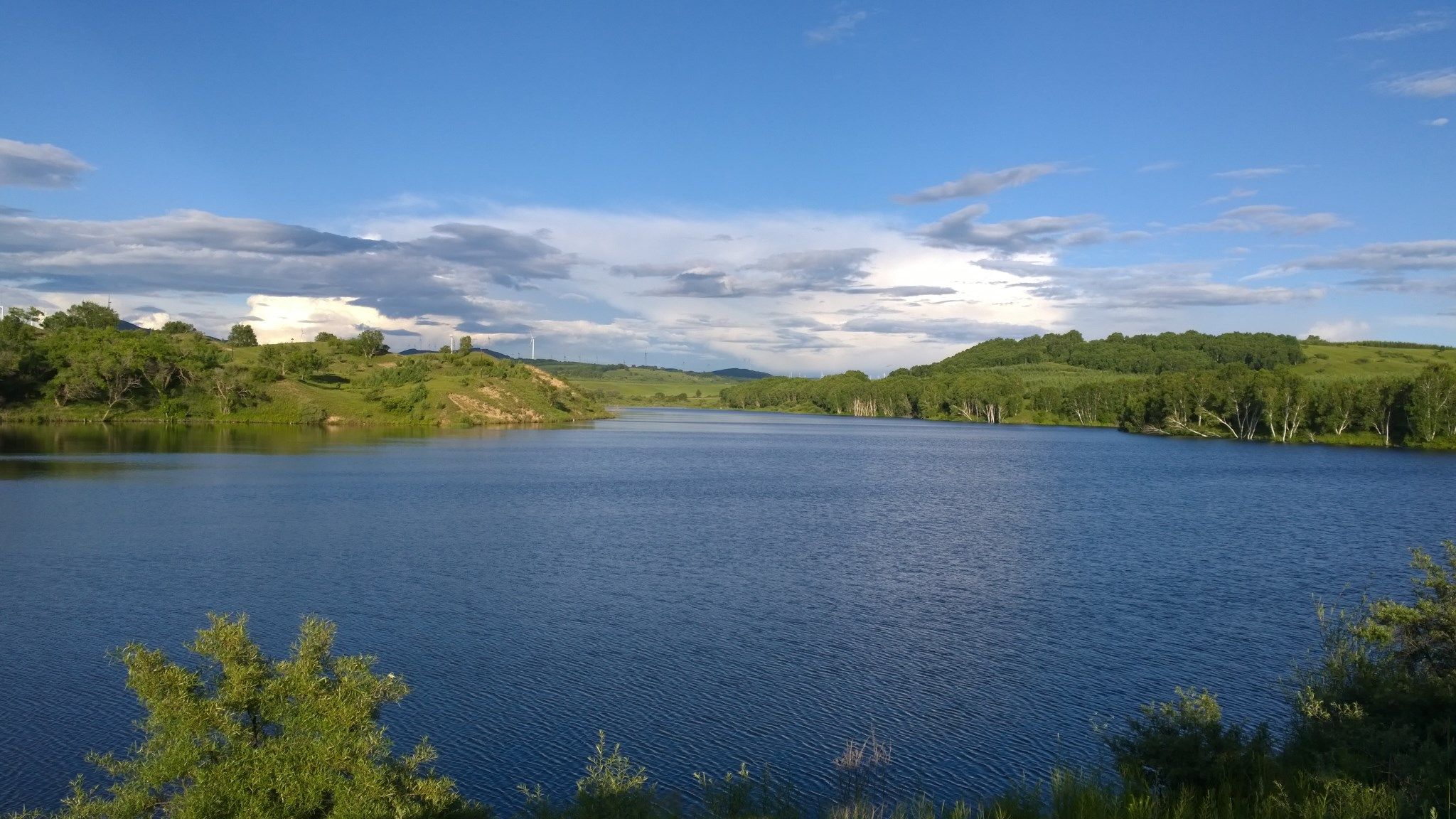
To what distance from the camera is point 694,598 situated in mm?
27547

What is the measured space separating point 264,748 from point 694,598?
17413 millimetres

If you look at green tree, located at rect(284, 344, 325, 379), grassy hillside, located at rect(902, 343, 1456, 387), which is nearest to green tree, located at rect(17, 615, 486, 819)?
green tree, located at rect(284, 344, 325, 379)

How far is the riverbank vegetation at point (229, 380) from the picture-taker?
4045 inches

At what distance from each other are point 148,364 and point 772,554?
98355 millimetres

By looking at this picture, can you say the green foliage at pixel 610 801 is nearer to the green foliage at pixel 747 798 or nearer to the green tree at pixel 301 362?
the green foliage at pixel 747 798

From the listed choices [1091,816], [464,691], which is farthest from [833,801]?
[464,691]

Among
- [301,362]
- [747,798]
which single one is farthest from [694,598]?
[301,362]

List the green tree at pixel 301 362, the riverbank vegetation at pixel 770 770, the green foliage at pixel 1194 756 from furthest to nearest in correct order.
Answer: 1. the green tree at pixel 301 362
2. the green foliage at pixel 1194 756
3. the riverbank vegetation at pixel 770 770

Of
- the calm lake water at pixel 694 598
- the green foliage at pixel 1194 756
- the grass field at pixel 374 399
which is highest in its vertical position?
the grass field at pixel 374 399

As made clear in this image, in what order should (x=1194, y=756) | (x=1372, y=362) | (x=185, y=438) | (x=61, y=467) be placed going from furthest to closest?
(x=1372, y=362)
(x=185, y=438)
(x=61, y=467)
(x=1194, y=756)

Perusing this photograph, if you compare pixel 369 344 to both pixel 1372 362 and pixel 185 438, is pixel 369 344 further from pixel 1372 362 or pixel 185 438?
pixel 1372 362

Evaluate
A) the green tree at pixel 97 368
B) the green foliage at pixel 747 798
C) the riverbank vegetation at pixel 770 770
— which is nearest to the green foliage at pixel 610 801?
the riverbank vegetation at pixel 770 770

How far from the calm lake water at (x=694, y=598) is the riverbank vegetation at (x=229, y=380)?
157 ft

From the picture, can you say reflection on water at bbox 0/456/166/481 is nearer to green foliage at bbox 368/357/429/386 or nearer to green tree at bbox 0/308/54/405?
green tree at bbox 0/308/54/405
